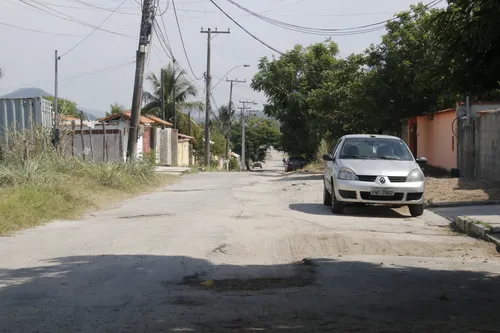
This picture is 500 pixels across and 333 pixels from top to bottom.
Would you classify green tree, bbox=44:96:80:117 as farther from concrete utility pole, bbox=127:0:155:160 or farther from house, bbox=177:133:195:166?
house, bbox=177:133:195:166

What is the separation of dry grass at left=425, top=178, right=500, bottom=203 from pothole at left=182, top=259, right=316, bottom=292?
8494mm

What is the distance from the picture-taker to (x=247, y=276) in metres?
7.50

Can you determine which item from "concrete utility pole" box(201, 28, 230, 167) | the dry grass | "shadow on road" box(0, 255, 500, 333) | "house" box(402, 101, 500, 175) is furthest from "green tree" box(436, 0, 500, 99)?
"concrete utility pole" box(201, 28, 230, 167)

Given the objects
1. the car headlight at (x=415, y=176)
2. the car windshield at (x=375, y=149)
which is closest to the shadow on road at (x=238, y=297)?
the car headlight at (x=415, y=176)

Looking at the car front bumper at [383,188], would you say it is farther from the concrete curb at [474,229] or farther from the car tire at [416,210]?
the concrete curb at [474,229]

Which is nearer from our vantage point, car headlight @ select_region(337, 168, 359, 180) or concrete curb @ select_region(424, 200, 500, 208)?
car headlight @ select_region(337, 168, 359, 180)

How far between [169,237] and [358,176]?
4.55 m

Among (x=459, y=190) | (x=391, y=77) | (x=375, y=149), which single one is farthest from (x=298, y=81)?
(x=375, y=149)

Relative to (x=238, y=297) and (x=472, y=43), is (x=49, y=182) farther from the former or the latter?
(x=472, y=43)

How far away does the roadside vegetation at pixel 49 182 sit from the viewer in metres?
11.8

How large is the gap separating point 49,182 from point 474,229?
8.93 m

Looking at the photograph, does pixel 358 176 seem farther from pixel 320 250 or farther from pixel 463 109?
pixel 463 109

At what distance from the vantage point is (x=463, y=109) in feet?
69.6

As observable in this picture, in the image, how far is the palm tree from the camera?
2080 inches
